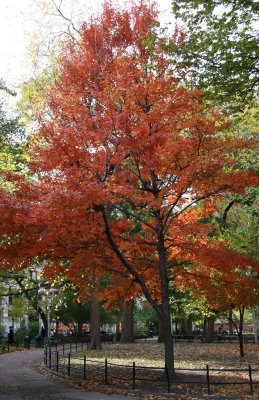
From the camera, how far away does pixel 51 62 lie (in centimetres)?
2262

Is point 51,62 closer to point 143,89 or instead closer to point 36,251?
point 143,89

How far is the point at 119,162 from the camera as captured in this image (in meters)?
13.5

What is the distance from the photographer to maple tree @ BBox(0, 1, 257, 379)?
1221cm

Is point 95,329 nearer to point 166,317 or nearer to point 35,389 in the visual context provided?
point 35,389

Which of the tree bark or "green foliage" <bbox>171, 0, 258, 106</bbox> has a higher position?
"green foliage" <bbox>171, 0, 258, 106</bbox>

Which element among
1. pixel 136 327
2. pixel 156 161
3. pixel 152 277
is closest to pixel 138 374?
pixel 152 277

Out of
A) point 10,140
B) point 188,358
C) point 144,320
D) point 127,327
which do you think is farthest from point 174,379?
point 144,320

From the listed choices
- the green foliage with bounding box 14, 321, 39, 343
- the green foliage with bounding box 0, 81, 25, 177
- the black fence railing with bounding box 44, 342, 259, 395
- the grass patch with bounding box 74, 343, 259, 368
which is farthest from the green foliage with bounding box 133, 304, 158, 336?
the black fence railing with bounding box 44, 342, 259, 395

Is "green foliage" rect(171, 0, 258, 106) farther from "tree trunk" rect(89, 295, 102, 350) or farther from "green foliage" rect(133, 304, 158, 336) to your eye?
"green foliage" rect(133, 304, 158, 336)

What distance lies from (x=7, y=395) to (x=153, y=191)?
309 inches

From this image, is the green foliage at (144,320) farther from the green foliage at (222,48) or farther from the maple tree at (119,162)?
the green foliage at (222,48)

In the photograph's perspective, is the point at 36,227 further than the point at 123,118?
No

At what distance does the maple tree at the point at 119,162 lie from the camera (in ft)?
40.1

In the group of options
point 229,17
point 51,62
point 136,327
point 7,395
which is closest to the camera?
point 229,17
